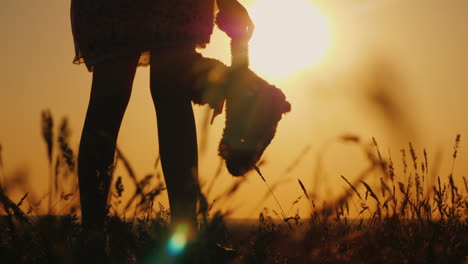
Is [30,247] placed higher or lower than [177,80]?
lower

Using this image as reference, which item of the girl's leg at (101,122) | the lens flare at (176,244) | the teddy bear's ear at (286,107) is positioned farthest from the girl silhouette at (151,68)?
the lens flare at (176,244)

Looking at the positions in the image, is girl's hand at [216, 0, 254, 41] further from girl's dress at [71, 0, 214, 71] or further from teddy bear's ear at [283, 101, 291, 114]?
teddy bear's ear at [283, 101, 291, 114]

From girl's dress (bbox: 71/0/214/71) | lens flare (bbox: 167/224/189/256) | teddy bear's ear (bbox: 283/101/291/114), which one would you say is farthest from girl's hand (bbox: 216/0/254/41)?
lens flare (bbox: 167/224/189/256)

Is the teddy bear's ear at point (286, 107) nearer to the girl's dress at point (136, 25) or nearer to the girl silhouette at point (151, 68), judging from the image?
the girl silhouette at point (151, 68)

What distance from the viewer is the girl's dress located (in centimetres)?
261

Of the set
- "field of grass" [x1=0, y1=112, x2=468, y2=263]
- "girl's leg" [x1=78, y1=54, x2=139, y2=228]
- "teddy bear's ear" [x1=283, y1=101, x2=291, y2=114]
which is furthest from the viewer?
"girl's leg" [x1=78, y1=54, x2=139, y2=228]

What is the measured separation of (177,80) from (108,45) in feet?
1.29

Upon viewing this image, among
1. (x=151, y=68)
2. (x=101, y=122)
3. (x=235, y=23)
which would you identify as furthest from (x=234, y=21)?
(x=101, y=122)

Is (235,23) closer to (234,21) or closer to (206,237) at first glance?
(234,21)

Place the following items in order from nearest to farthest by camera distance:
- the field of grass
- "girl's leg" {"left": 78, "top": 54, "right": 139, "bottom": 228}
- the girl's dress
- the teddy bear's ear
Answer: the field of grass
the teddy bear's ear
"girl's leg" {"left": 78, "top": 54, "right": 139, "bottom": 228}
the girl's dress

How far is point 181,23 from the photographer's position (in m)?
2.64

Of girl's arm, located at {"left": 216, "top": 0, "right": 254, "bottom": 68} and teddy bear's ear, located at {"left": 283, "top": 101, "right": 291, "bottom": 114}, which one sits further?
girl's arm, located at {"left": 216, "top": 0, "right": 254, "bottom": 68}

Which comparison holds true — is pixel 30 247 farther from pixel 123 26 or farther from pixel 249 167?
pixel 123 26

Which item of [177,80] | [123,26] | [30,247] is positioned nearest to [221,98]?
[177,80]
